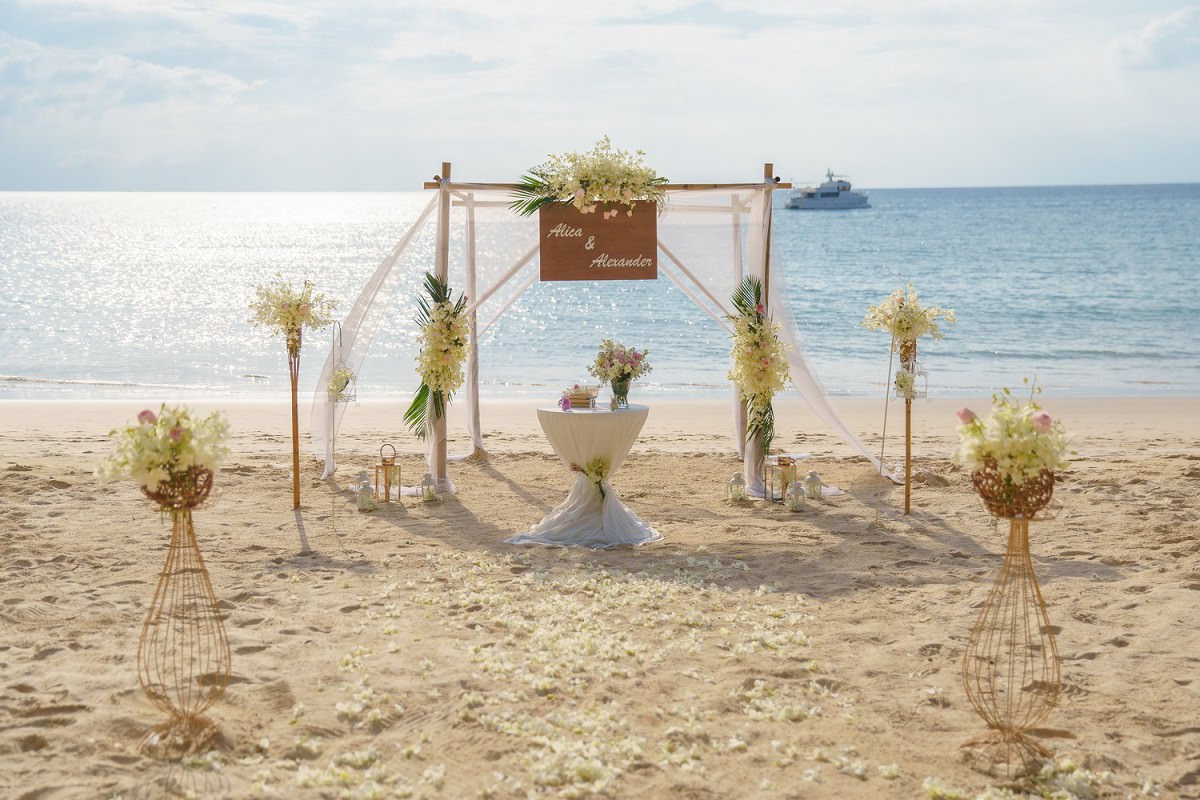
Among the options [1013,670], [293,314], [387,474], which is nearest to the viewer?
[1013,670]

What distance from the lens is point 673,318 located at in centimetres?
3109

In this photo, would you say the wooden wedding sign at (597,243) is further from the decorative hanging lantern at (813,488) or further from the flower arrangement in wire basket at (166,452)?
the flower arrangement in wire basket at (166,452)

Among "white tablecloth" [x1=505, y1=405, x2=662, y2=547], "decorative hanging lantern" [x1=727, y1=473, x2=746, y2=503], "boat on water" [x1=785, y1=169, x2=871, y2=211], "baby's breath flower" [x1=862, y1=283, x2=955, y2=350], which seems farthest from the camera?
"boat on water" [x1=785, y1=169, x2=871, y2=211]

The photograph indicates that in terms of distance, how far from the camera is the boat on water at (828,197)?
82938 mm

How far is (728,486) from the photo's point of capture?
9703mm

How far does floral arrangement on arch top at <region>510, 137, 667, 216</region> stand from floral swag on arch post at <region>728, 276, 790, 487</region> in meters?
1.28

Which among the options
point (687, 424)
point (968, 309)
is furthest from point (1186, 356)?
point (687, 424)

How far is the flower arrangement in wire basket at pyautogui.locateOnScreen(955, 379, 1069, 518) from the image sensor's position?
4203mm

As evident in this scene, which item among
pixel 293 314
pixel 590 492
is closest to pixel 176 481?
pixel 590 492

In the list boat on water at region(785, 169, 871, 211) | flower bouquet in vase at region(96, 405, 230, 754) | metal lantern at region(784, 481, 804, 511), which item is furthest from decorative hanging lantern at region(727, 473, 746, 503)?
boat on water at region(785, 169, 871, 211)

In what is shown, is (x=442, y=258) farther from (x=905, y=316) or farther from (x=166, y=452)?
(x=166, y=452)

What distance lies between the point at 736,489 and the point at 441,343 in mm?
2933

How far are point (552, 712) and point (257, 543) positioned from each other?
398 centimetres

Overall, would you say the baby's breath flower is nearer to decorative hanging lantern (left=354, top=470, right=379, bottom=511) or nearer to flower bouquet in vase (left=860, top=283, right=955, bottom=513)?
flower bouquet in vase (left=860, top=283, right=955, bottom=513)
